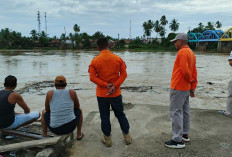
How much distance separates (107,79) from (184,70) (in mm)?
1140

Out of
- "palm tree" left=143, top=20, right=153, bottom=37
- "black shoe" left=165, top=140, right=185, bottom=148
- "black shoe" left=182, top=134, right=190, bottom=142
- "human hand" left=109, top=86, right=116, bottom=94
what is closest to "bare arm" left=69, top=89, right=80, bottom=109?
"human hand" left=109, top=86, right=116, bottom=94

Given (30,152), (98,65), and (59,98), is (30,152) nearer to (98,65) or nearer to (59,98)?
(59,98)

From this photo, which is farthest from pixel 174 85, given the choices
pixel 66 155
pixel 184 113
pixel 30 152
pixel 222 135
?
pixel 30 152

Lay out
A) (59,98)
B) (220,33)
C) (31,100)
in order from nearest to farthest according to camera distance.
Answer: (59,98) → (31,100) → (220,33)

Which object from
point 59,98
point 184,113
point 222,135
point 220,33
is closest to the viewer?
point 59,98

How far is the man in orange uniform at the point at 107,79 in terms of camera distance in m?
3.05

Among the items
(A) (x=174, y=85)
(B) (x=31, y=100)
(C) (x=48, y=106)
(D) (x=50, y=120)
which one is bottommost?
(B) (x=31, y=100)

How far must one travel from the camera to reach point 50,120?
312 cm

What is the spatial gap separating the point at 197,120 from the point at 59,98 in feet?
9.84

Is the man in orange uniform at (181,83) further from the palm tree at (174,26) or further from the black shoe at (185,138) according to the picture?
the palm tree at (174,26)

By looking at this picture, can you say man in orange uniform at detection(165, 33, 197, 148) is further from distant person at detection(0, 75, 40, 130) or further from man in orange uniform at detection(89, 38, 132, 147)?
distant person at detection(0, 75, 40, 130)

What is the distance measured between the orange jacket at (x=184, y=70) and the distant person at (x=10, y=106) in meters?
2.48

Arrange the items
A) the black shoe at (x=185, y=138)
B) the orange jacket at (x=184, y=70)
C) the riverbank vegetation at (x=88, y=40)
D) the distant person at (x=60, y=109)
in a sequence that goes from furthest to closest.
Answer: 1. the riverbank vegetation at (x=88, y=40)
2. the black shoe at (x=185, y=138)
3. the distant person at (x=60, y=109)
4. the orange jacket at (x=184, y=70)

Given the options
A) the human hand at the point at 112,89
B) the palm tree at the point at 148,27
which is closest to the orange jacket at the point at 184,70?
the human hand at the point at 112,89
